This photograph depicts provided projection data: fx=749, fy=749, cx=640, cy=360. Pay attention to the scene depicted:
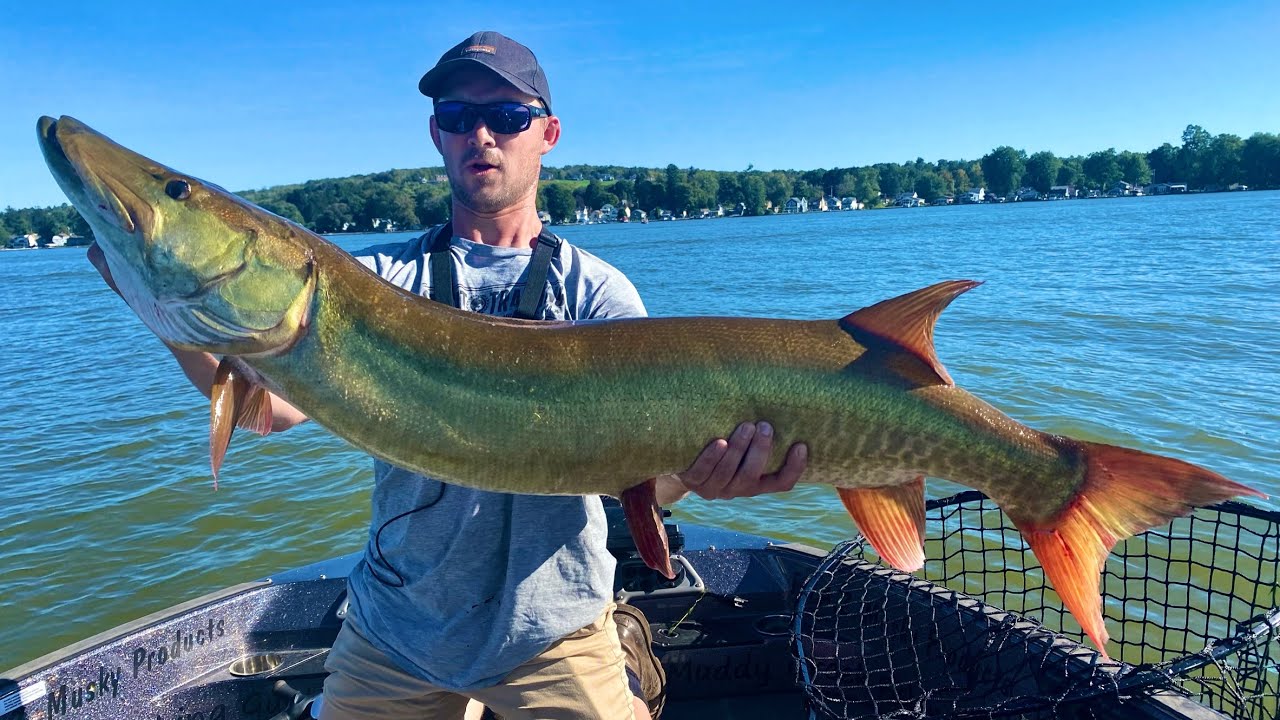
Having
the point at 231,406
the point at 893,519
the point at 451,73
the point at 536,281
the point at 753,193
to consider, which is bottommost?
the point at 893,519

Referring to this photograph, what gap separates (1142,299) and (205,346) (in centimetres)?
2403

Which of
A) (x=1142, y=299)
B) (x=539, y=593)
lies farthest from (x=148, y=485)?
(x=1142, y=299)

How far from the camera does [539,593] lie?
2650 mm

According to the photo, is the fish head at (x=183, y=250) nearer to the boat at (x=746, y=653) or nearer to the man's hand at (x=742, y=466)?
the man's hand at (x=742, y=466)

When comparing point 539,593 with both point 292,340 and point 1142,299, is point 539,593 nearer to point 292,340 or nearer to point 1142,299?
point 292,340

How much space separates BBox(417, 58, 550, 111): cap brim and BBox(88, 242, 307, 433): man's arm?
1442mm

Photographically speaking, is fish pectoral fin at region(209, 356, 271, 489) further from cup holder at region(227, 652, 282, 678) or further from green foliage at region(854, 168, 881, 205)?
green foliage at region(854, 168, 881, 205)

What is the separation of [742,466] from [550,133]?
1.94m

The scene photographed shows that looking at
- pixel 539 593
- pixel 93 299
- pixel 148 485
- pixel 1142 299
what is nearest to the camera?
pixel 539 593

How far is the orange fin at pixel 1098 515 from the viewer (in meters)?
2.38

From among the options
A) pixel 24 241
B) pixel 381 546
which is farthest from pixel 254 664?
pixel 24 241

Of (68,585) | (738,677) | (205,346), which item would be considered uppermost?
(205,346)

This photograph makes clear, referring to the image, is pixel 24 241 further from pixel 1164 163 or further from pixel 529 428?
pixel 1164 163

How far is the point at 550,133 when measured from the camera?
3.52 meters
